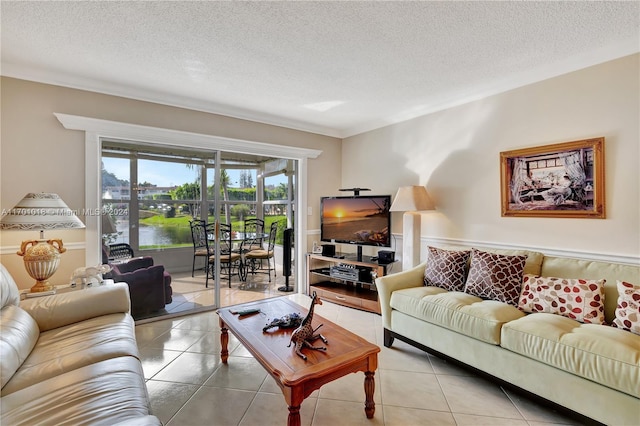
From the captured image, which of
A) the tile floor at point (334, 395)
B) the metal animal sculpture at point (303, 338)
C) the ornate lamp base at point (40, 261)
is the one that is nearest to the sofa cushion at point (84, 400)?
the tile floor at point (334, 395)

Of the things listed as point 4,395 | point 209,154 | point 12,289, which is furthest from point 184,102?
point 4,395

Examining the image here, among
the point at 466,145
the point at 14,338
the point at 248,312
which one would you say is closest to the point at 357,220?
the point at 466,145

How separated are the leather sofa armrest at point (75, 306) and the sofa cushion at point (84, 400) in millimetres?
770

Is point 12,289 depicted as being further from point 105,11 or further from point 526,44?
point 526,44

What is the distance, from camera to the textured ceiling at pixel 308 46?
72.6 inches

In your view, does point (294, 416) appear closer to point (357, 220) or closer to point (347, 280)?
point (347, 280)

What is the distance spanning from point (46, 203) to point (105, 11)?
59.4 inches

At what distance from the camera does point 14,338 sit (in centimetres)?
155

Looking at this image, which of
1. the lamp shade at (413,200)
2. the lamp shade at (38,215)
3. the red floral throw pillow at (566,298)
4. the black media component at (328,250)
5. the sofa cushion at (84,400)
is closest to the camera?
the sofa cushion at (84,400)

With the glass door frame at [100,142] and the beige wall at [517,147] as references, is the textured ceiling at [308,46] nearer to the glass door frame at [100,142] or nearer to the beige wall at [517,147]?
the beige wall at [517,147]

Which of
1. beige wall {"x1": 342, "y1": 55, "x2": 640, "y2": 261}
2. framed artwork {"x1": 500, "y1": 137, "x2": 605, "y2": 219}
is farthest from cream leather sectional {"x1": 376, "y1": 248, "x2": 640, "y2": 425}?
framed artwork {"x1": 500, "y1": 137, "x2": 605, "y2": 219}

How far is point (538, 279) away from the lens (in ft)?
7.39

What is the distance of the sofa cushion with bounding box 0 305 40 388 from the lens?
140 centimetres

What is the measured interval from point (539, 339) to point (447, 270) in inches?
39.1
